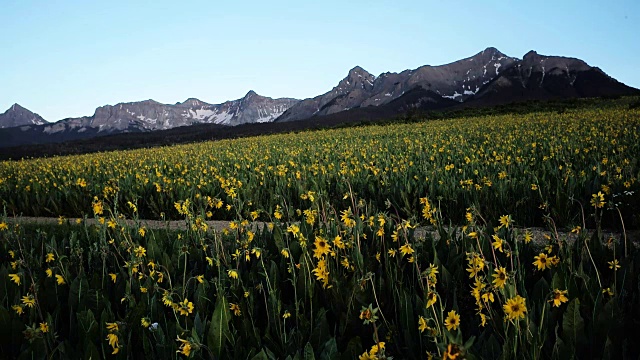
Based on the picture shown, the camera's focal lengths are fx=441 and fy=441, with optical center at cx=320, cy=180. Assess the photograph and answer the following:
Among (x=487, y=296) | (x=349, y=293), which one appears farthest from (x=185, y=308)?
(x=487, y=296)

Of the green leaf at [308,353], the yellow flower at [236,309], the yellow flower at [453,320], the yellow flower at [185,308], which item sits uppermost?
the yellow flower at [453,320]

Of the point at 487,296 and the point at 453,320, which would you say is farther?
the point at 487,296

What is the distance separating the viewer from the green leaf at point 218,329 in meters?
2.50

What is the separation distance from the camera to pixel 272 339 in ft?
9.07

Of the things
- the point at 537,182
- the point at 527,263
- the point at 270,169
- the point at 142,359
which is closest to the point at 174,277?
the point at 142,359

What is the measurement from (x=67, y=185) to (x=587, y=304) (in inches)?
493

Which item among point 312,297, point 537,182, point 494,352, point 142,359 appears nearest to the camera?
point 494,352

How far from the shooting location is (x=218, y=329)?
2529 millimetres

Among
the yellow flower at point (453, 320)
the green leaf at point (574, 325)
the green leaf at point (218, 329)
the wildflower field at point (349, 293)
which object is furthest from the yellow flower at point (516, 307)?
the green leaf at point (218, 329)

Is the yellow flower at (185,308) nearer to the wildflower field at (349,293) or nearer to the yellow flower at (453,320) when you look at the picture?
the wildflower field at (349,293)

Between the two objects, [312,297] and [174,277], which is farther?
[174,277]

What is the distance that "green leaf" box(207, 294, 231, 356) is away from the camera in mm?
2502

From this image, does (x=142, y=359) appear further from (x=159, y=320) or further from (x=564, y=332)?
(x=564, y=332)

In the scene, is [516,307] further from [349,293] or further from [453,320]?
[349,293]
